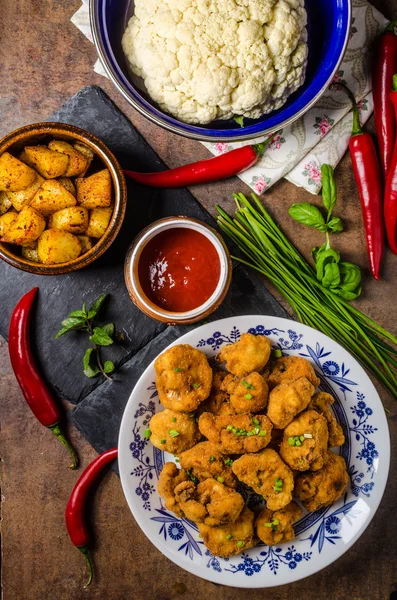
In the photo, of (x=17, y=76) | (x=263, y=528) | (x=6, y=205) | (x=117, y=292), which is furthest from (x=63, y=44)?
(x=263, y=528)

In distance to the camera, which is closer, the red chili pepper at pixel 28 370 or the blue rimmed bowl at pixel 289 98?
the blue rimmed bowl at pixel 289 98

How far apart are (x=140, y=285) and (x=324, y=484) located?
3.98 feet

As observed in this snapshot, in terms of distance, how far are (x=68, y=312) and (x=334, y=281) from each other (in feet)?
4.41

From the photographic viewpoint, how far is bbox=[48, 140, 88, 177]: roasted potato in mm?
2408

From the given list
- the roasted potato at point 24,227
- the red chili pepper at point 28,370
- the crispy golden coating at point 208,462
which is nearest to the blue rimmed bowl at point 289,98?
the roasted potato at point 24,227

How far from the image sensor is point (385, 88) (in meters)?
2.68

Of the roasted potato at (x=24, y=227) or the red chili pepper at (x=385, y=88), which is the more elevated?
the roasted potato at (x=24, y=227)

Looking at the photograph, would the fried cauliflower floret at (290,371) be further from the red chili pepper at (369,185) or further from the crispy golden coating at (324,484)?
the red chili pepper at (369,185)

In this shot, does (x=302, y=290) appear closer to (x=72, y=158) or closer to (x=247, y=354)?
(x=247, y=354)

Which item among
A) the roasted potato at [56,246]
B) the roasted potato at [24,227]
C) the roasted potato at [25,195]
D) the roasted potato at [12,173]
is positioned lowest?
the roasted potato at [56,246]

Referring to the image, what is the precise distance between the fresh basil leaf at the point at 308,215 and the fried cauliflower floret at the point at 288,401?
780 mm

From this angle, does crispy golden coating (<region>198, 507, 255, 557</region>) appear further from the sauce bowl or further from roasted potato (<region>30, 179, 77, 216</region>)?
Result: roasted potato (<region>30, 179, 77, 216</region>)

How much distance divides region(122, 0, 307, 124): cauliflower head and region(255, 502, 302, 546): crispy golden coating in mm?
1732

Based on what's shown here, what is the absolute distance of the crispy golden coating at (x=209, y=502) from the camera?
233 cm
